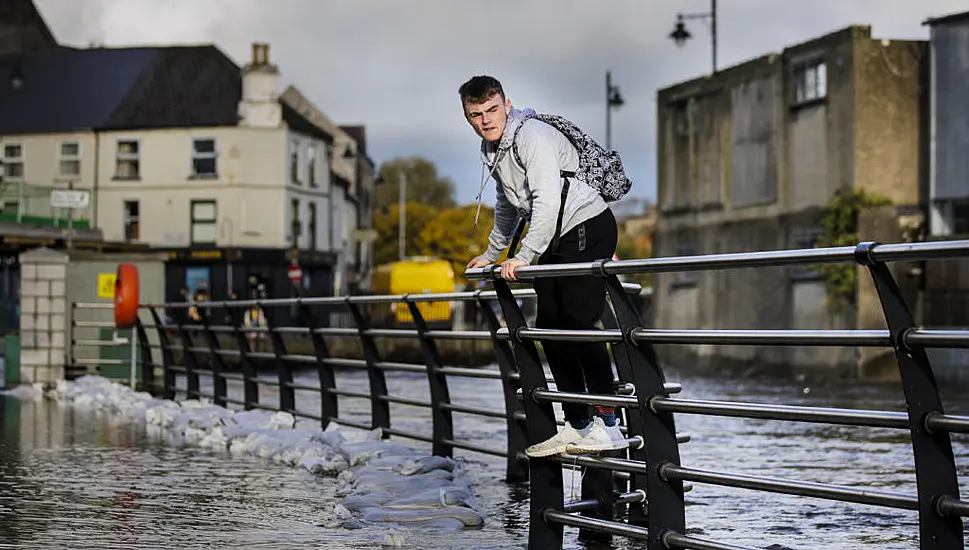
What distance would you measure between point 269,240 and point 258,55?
8.41m

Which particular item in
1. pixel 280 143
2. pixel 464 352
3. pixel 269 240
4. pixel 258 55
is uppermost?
pixel 258 55

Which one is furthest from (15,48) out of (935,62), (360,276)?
(935,62)

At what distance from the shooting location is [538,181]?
19.2 ft

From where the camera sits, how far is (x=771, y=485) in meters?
4.35

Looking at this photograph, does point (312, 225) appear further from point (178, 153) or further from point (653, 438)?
point (653, 438)

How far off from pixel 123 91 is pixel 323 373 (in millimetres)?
53140

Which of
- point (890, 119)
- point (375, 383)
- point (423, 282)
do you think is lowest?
point (375, 383)

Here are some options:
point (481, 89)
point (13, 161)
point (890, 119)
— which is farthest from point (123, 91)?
point (481, 89)

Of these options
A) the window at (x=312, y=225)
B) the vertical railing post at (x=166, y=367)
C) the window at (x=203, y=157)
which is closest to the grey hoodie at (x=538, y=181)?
the vertical railing post at (x=166, y=367)

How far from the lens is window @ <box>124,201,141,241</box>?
61219 mm

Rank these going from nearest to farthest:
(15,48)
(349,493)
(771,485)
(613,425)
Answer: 1. (771,485)
2. (613,425)
3. (349,493)
4. (15,48)

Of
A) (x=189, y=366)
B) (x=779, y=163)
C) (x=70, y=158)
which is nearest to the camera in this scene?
(x=189, y=366)

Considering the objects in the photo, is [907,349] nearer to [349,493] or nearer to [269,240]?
[349,493]

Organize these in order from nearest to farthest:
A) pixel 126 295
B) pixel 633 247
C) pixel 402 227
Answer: pixel 126 295, pixel 402 227, pixel 633 247
